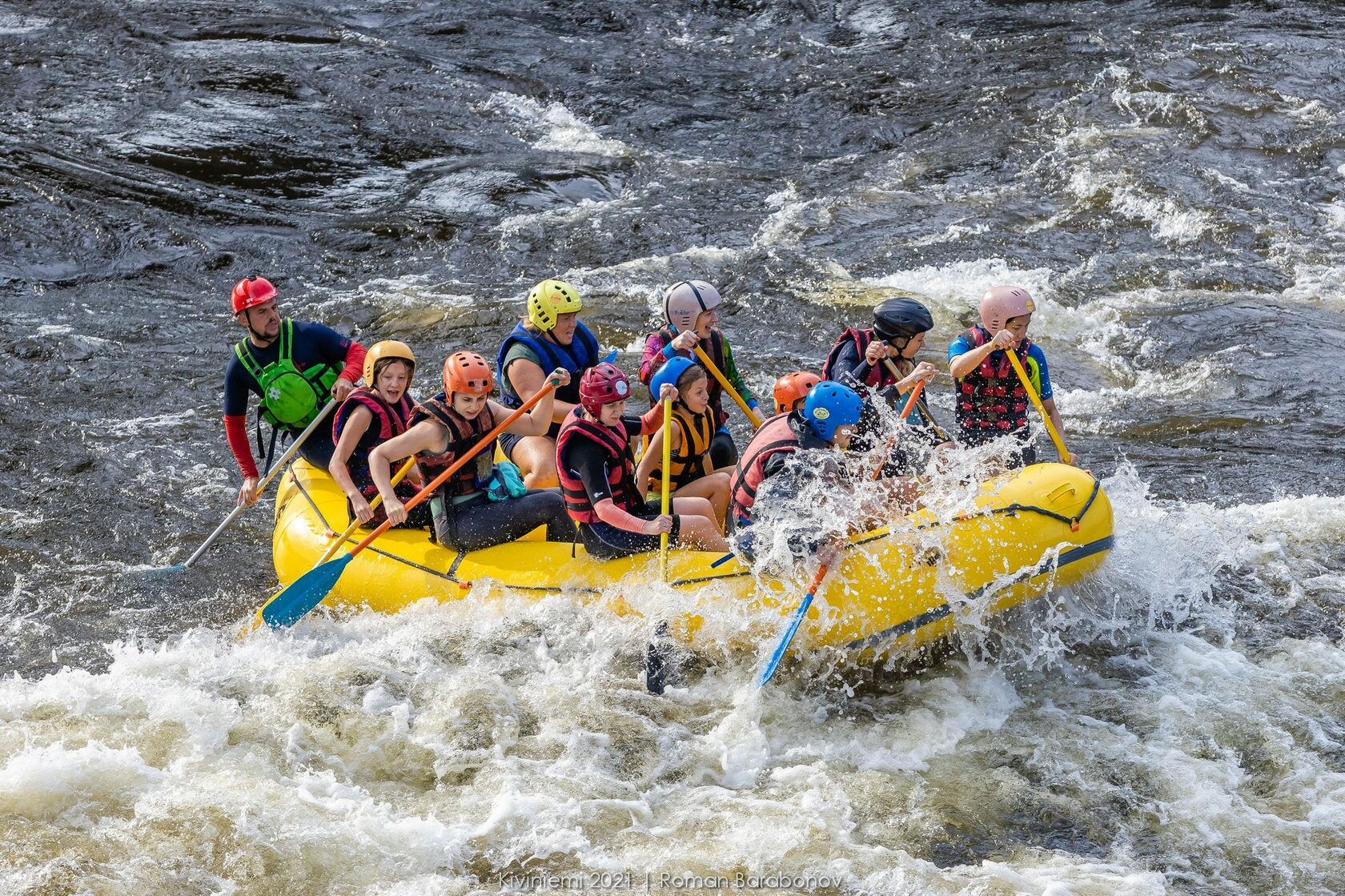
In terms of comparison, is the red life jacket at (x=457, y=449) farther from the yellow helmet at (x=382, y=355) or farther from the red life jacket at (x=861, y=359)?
the red life jacket at (x=861, y=359)

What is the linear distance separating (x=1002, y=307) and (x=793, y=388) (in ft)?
3.78

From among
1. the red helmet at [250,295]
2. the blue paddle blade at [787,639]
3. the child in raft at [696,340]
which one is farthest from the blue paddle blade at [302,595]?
the blue paddle blade at [787,639]

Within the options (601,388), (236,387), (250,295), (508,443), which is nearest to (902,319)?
(601,388)

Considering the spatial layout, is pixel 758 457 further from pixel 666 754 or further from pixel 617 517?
pixel 666 754

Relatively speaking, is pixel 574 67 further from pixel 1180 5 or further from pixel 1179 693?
pixel 1179 693

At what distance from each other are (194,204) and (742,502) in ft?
29.9

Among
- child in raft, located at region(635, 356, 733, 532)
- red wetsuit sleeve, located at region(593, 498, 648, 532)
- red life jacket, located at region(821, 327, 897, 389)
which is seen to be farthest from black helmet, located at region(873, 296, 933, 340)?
red wetsuit sleeve, located at region(593, 498, 648, 532)

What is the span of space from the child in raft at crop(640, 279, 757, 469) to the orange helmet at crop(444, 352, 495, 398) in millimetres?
1030

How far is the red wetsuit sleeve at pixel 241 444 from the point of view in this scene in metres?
7.42

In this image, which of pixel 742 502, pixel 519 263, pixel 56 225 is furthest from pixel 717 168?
pixel 742 502

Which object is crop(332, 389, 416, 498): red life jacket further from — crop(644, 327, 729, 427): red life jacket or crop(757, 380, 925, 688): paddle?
crop(757, 380, 925, 688): paddle

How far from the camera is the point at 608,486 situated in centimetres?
616

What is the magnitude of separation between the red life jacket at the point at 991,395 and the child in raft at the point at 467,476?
216 centimetres

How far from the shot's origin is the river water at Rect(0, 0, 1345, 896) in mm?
5316
